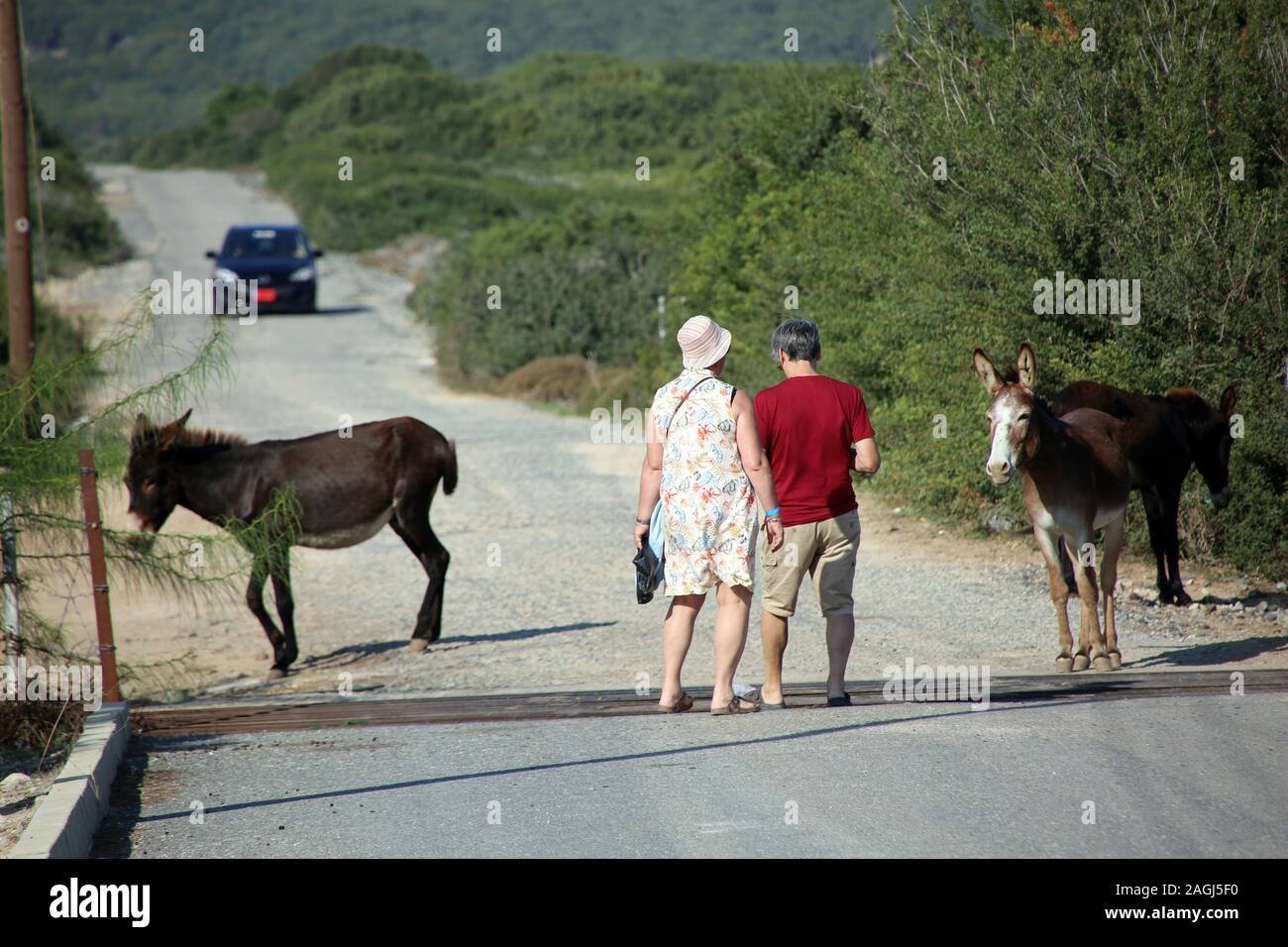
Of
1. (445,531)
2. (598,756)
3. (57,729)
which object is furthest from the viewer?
(445,531)

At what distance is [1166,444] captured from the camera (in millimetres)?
10984

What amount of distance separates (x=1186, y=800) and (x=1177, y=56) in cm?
810

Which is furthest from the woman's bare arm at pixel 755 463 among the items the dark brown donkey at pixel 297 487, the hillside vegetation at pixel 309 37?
the hillside vegetation at pixel 309 37

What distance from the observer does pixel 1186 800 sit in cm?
624

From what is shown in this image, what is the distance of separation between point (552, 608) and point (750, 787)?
22.1 feet

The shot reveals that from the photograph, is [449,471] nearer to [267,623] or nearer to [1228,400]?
[267,623]

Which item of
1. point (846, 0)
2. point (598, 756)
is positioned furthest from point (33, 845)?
point (846, 0)

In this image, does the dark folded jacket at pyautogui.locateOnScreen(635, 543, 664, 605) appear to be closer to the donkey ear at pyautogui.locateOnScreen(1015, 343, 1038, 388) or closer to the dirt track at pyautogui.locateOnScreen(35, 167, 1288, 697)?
the dirt track at pyautogui.locateOnScreen(35, 167, 1288, 697)

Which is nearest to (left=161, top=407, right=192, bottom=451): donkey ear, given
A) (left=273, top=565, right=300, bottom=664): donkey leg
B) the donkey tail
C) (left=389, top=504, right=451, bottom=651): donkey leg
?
(left=273, top=565, right=300, bottom=664): donkey leg

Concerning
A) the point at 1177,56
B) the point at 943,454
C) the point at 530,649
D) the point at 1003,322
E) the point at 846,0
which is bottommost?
the point at 530,649

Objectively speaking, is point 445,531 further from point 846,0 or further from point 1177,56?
point 846,0

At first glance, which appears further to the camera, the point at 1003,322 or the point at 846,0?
the point at 846,0

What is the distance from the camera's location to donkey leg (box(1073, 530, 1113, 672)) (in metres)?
9.22

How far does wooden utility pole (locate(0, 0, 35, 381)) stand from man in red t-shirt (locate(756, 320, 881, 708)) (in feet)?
23.4
